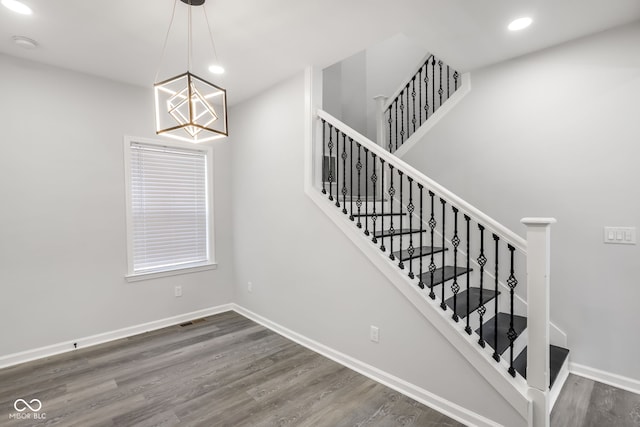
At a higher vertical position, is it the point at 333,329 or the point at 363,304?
the point at 363,304

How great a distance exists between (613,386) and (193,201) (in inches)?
178

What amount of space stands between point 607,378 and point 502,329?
0.88 metres

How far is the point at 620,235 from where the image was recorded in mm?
2381

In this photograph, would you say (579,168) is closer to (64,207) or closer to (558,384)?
(558,384)

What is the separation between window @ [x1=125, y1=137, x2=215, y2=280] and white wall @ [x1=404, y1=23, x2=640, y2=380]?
11.0ft

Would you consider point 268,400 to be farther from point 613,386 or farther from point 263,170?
point 613,386

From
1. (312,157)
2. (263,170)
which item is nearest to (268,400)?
(312,157)

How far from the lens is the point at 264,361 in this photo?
2.89m

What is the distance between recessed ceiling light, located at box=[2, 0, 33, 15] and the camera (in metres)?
2.08

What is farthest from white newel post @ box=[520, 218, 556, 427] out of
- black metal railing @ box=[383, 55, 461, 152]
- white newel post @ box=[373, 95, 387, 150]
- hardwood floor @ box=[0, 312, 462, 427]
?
white newel post @ box=[373, 95, 387, 150]

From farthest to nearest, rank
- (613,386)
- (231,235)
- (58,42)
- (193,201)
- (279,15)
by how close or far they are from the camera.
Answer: (231,235) → (193,201) → (58,42) → (613,386) → (279,15)

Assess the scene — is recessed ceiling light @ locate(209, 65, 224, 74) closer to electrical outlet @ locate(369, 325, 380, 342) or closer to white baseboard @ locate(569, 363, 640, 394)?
electrical outlet @ locate(369, 325, 380, 342)

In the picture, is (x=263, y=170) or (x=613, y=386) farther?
(x=263, y=170)

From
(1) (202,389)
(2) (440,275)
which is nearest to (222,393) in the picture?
(1) (202,389)
